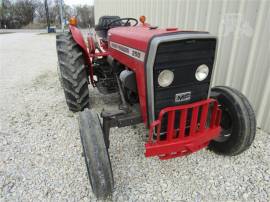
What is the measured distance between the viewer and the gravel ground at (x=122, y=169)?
1908mm

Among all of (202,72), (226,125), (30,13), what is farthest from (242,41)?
(30,13)

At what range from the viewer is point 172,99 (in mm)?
1812

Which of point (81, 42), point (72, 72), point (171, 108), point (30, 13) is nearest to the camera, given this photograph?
point (171, 108)

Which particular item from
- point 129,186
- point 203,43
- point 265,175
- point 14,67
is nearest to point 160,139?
point 129,186

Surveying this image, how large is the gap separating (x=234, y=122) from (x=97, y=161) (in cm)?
137

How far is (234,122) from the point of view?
82.7 inches

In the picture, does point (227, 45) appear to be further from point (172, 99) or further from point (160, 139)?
point (160, 139)

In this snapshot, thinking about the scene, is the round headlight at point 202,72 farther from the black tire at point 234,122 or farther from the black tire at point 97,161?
the black tire at point 97,161

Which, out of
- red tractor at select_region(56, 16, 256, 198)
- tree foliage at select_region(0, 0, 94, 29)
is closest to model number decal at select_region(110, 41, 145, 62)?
red tractor at select_region(56, 16, 256, 198)

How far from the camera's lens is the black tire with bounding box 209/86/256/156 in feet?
6.61

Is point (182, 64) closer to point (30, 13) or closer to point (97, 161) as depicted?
point (97, 161)

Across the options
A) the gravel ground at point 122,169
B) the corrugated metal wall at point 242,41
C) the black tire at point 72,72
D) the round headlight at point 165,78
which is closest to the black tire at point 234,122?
the gravel ground at point 122,169

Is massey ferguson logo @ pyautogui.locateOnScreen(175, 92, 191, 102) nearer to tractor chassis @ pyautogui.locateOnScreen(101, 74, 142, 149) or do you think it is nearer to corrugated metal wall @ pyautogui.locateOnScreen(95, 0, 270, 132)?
tractor chassis @ pyautogui.locateOnScreen(101, 74, 142, 149)

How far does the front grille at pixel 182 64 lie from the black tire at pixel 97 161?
1.74 ft
